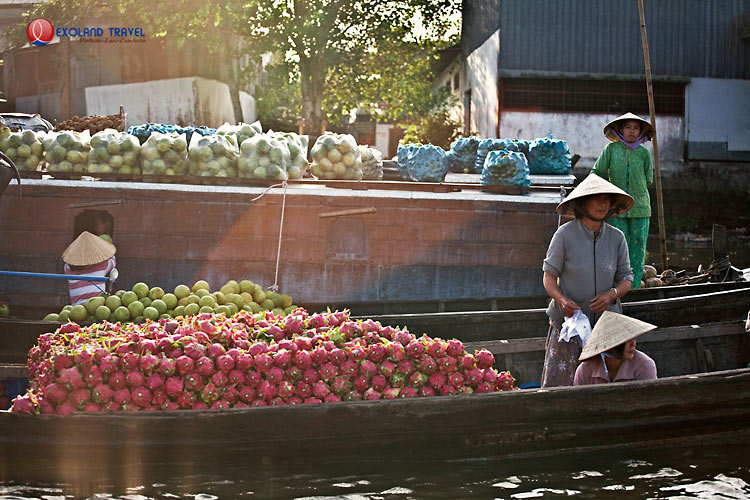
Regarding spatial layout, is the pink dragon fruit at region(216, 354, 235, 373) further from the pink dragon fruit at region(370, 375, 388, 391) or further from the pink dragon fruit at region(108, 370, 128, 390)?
the pink dragon fruit at region(370, 375, 388, 391)

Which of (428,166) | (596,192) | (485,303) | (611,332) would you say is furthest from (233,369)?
(428,166)

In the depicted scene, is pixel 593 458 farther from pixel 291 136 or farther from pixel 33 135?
pixel 33 135

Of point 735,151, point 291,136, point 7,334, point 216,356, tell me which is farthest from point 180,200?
point 735,151

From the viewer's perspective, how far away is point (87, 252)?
6.85 metres

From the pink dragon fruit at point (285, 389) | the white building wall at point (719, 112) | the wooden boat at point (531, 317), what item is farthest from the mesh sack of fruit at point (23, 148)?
the white building wall at point (719, 112)

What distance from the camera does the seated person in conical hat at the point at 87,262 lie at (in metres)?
6.82

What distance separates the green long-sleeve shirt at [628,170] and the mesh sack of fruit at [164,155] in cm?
391

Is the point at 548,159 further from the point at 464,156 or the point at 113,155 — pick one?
the point at 113,155

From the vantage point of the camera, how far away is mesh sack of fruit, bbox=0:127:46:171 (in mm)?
8055

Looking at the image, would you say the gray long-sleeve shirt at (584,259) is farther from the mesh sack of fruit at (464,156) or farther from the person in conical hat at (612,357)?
the mesh sack of fruit at (464,156)

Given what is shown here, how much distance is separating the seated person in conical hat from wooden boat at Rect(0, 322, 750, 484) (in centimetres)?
253

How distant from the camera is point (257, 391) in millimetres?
4527

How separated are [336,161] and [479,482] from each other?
182 inches

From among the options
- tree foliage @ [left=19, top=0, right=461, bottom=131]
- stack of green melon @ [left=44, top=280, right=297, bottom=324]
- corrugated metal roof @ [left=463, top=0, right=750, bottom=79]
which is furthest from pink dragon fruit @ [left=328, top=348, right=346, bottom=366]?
tree foliage @ [left=19, top=0, right=461, bottom=131]
